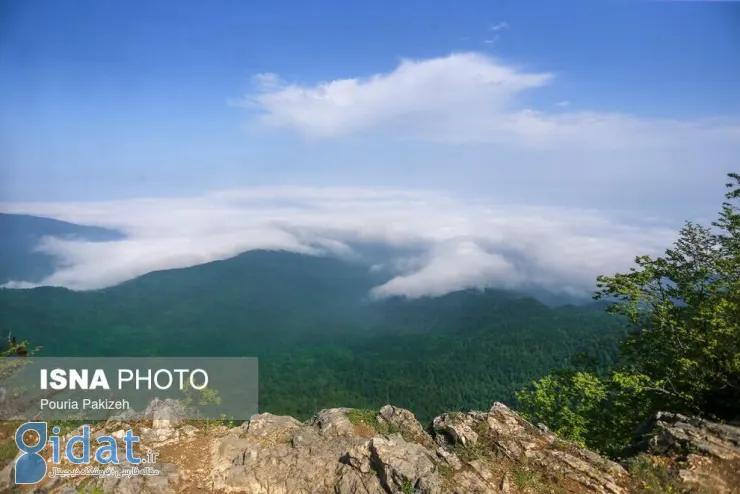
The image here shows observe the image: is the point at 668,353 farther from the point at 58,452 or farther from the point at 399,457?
the point at 58,452

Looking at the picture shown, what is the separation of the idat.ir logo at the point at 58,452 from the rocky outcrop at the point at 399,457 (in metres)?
0.62

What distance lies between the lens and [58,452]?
18.4 m

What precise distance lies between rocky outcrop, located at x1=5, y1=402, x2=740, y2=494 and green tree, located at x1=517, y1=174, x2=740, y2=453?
4.52m

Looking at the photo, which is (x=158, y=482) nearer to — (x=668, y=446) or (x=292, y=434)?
(x=292, y=434)

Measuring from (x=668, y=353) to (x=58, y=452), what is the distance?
32.9 metres

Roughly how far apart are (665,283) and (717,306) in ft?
22.4

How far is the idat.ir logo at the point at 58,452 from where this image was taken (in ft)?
57.5

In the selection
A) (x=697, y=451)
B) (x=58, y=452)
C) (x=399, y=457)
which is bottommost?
(x=58, y=452)

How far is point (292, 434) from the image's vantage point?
19906 mm

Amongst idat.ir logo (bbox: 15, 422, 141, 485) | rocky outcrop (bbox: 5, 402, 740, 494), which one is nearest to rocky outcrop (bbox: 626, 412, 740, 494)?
rocky outcrop (bbox: 5, 402, 740, 494)

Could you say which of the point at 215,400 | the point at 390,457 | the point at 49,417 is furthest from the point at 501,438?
the point at 49,417

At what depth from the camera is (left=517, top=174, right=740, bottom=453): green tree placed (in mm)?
21859

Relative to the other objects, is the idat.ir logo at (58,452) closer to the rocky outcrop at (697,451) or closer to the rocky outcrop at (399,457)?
the rocky outcrop at (399,457)

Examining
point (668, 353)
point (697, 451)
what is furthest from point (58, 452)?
point (668, 353)
